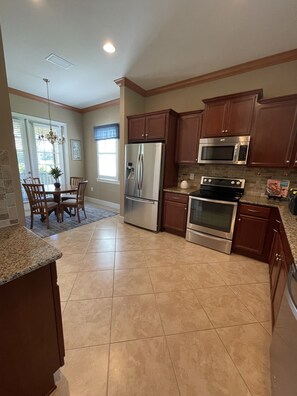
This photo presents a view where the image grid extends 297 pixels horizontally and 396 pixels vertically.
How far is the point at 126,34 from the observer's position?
214cm

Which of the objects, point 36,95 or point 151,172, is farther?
point 36,95

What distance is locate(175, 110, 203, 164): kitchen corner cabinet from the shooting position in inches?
119

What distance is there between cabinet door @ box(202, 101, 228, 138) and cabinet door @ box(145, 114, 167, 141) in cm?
72

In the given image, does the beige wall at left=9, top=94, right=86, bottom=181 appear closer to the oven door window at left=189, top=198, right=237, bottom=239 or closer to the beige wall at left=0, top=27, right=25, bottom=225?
the beige wall at left=0, top=27, right=25, bottom=225

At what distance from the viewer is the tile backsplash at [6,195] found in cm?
121

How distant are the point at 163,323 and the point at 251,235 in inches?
68.7

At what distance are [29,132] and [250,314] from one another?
5.71m

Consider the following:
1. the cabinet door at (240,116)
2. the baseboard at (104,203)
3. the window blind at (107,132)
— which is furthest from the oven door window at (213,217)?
the window blind at (107,132)

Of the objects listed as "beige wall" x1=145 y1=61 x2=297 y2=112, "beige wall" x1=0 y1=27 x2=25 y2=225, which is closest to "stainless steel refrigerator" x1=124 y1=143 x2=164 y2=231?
"beige wall" x1=145 y1=61 x2=297 y2=112

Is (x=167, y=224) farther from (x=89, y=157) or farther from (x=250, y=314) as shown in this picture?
(x=89, y=157)

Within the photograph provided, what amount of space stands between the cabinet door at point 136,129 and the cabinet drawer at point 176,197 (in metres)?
1.24

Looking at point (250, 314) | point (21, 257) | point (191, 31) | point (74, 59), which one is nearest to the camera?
point (21, 257)

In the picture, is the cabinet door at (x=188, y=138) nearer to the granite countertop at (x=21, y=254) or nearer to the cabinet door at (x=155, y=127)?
the cabinet door at (x=155, y=127)

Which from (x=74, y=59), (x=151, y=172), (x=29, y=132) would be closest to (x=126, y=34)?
(x=74, y=59)
